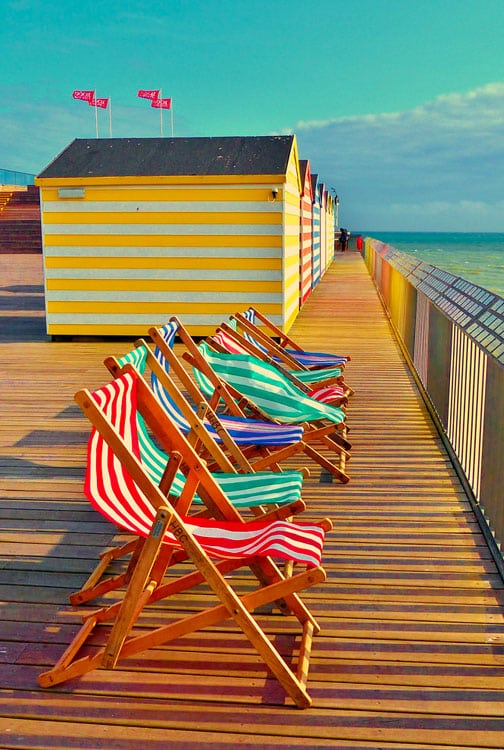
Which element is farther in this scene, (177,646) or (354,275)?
(354,275)

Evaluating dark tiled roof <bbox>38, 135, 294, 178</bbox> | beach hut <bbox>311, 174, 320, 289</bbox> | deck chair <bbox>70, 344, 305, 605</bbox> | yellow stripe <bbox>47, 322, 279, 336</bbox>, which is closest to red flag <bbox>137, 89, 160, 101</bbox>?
→ beach hut <bbox>311, 174, 320, 289</bbox>

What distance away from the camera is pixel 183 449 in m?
3.01

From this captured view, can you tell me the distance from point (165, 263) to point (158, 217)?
516 mm

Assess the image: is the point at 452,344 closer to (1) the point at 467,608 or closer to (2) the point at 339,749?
(1) the point at 467,608

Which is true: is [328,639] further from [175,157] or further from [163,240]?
[175,157]

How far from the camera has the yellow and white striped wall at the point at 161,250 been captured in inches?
→ 367

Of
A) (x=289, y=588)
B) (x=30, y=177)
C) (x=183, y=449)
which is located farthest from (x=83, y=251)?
(x=30, y=177)

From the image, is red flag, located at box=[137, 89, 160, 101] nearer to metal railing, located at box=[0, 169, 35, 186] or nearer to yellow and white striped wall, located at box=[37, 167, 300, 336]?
yellow and white striped wall, located at box=[37, 167, 300, 336]

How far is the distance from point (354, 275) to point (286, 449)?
20766mm

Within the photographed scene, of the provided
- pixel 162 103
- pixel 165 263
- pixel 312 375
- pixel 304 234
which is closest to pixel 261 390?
pixel 312 375

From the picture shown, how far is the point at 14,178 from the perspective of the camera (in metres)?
40.6

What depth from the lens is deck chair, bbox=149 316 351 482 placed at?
4.43m

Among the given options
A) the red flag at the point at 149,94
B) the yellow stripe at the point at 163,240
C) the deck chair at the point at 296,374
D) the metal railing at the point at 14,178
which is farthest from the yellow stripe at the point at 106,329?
the metal railing at the point at 14,178

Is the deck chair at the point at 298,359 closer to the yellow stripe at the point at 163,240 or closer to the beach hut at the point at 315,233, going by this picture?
the yellow stripe at the point at 163,240
